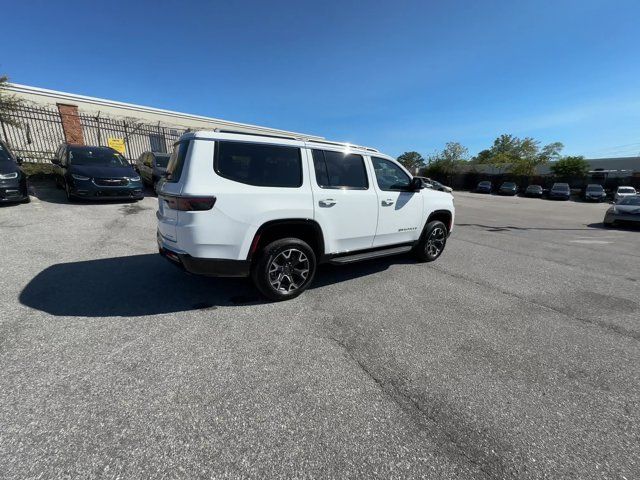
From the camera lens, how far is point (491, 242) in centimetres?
793

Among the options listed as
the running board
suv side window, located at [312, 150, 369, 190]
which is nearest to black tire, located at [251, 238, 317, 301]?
the running board

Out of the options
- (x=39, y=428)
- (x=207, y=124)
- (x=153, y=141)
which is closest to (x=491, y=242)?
(x=39, y=428)

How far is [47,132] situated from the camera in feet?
48.7

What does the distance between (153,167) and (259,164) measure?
417 inches

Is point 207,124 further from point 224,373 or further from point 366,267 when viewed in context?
point 224,373

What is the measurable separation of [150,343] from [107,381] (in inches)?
19.8

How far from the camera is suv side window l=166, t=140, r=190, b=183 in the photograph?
3266mm

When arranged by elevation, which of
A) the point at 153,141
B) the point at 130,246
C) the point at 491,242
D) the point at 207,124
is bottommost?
the point at 491,242

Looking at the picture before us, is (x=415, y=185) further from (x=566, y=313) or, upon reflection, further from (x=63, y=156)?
(x=63, y=156)

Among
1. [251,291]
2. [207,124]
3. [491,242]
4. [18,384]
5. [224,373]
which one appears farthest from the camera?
[207,124]

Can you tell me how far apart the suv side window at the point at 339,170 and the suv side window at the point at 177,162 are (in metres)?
1.53

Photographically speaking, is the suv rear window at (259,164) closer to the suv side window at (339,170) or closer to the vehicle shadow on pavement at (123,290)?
the suv side window at (339,170)

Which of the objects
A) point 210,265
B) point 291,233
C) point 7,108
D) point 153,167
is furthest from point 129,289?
point 7,108

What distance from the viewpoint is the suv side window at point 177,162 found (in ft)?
10.7
